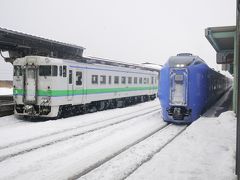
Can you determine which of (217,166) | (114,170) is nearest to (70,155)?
(114,170)

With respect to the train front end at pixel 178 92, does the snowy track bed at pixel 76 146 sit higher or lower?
lower

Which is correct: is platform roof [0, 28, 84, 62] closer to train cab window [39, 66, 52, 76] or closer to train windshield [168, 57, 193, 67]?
train cab window [39, 66, 52, 76]

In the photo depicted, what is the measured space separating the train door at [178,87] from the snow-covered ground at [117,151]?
3.97ft

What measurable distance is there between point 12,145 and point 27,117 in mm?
7059

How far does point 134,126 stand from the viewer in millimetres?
13398

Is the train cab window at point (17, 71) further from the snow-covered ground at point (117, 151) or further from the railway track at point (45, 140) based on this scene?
the railway track at point (45, 140)

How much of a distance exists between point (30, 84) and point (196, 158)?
1010 centimetres

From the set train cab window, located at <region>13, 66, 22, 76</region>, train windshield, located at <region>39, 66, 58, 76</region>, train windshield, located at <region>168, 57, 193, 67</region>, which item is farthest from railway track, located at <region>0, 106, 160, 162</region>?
train cab window, located at <region>13, 66, 22, 76</region>

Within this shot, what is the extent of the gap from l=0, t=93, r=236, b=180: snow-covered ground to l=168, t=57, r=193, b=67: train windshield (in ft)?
8.92

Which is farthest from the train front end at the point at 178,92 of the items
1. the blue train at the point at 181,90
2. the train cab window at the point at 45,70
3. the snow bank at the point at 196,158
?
the train cab window at the point at 45,70

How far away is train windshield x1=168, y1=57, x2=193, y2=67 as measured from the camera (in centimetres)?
1404

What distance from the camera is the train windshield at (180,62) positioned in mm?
14039

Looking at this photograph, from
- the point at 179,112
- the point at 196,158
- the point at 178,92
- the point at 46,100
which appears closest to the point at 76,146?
the point at 196,158

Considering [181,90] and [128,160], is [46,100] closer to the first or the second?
[181,90]
